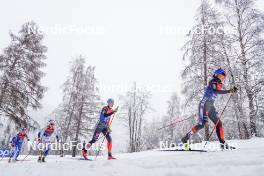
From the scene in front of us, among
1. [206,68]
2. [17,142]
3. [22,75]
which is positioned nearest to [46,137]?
[17,142]

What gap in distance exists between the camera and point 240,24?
1568 centimetres

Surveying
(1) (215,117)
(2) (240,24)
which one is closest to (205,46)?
(2) (240,24)

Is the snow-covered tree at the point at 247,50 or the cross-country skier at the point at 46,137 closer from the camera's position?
the cross-country skier at the point at 46,137

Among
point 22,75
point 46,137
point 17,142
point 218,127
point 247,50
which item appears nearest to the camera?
point 218,127

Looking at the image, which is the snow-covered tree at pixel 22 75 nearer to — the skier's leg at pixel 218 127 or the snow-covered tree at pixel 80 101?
the snow-covered tree at pixel 80 101

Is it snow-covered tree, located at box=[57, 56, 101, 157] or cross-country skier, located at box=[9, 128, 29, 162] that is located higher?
snow-covered tree, located at box=[57, 56, 101, 157]

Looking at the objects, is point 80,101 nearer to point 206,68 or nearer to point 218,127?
point 206,68

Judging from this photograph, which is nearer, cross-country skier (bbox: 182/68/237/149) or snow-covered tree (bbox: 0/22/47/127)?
cross-country skier (bbox: 182/68/237/149)

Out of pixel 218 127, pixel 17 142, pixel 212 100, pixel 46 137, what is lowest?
pixel 17 142

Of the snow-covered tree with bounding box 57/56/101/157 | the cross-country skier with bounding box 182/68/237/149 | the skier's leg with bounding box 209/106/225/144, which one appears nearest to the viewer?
the skier's leg with bounding box 209/106/225/144

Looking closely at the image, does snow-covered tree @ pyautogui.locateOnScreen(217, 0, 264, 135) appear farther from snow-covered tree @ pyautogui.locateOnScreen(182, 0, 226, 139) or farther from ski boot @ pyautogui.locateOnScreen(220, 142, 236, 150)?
ski boot @ pyautogui.locateOnScreen(220, 142, 236, 150)

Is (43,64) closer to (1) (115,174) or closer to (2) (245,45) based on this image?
(2) (245,45)

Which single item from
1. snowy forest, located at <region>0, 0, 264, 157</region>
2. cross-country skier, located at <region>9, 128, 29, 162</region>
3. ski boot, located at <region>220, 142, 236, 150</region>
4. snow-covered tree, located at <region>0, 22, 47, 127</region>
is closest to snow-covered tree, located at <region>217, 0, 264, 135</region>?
snowy forest, located at <region>0, 0, 264, 157</region>

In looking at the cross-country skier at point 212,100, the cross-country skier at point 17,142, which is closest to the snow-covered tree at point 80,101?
the cross-country skier at point 17,142
